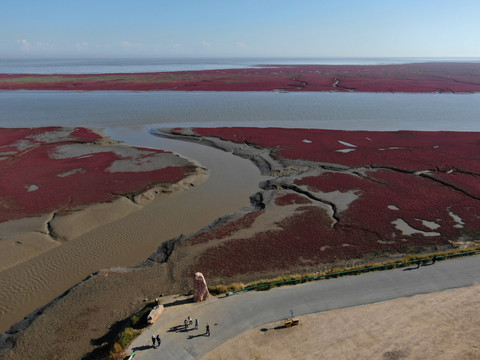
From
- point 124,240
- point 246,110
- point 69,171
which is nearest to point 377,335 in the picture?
point 124,240

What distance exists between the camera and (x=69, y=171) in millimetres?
34906

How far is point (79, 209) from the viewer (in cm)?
2669

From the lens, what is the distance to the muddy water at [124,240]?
709 inches

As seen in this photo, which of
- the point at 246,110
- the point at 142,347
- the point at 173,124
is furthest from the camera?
the point at 246,110

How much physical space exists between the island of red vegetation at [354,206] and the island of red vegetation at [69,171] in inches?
455

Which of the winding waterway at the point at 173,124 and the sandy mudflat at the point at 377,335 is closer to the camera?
the sandy mudflat at the point at 377,335

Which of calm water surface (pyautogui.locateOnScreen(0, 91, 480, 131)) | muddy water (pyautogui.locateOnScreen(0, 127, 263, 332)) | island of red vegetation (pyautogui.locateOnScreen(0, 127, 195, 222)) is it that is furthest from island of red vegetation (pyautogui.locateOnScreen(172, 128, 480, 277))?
calm water surface (pyautogui.locateOnScreen(0, 91, 480, 131))

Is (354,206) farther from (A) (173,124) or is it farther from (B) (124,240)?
(A) (173,124)

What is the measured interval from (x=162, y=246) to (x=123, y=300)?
545cm

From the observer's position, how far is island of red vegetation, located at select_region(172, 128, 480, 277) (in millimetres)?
20766

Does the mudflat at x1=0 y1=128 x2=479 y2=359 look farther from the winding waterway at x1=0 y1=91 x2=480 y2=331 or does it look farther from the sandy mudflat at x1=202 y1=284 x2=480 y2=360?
the sandy mudflat at x1=202 y1=284 x2=480 y2=360

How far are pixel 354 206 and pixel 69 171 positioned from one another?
2974 centimetres

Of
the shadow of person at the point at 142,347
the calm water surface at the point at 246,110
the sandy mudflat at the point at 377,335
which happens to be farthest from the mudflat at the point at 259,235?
the calm water surface at the point at 246,110

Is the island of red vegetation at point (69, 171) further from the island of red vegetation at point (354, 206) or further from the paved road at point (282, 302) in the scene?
the paved road at point (282, 302)
